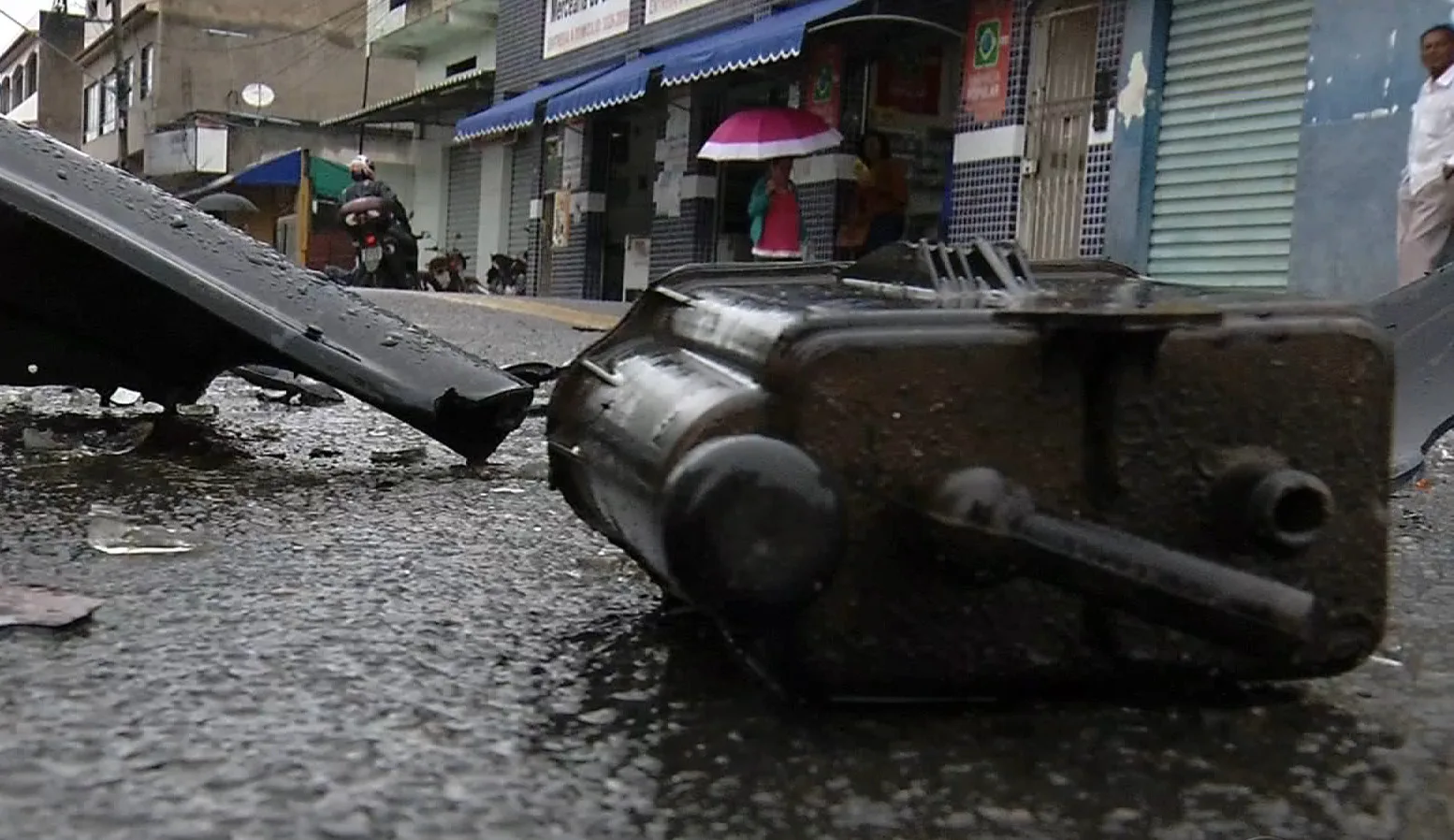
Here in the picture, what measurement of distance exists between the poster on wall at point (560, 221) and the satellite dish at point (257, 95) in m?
19.5

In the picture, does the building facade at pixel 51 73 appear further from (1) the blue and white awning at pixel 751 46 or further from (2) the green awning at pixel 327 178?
(1) the blue and white awning at pixel 751 46

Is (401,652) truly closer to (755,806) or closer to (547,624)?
(547,624)

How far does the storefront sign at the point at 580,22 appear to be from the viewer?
17.1 metres

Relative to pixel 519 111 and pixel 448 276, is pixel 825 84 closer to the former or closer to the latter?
pixel 519 111

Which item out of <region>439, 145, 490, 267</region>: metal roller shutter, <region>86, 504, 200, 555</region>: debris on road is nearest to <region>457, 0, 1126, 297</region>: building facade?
<region>439, 145, 490, 267</region>: metal roller shutter

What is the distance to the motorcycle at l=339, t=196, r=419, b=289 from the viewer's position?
1606cm

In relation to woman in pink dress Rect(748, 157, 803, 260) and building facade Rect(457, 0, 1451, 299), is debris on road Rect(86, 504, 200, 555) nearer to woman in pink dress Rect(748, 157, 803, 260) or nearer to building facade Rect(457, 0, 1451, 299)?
building facade Rect(457, 0, 1451, 299)

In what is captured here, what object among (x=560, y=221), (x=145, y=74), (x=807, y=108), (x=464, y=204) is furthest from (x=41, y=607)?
(x=145, y=74)

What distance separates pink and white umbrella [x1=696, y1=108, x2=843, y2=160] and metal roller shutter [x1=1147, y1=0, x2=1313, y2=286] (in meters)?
3.26

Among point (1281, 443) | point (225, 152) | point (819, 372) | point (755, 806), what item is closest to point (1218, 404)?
point (1281, 443)

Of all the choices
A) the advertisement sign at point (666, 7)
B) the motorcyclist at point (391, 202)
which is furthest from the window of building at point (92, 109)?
the advertisement sign at point (666, 7)

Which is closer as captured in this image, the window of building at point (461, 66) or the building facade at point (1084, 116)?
the building facade at point (1084, 116)

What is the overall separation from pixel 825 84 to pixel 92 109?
36.7 m

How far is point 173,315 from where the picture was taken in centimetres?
235
